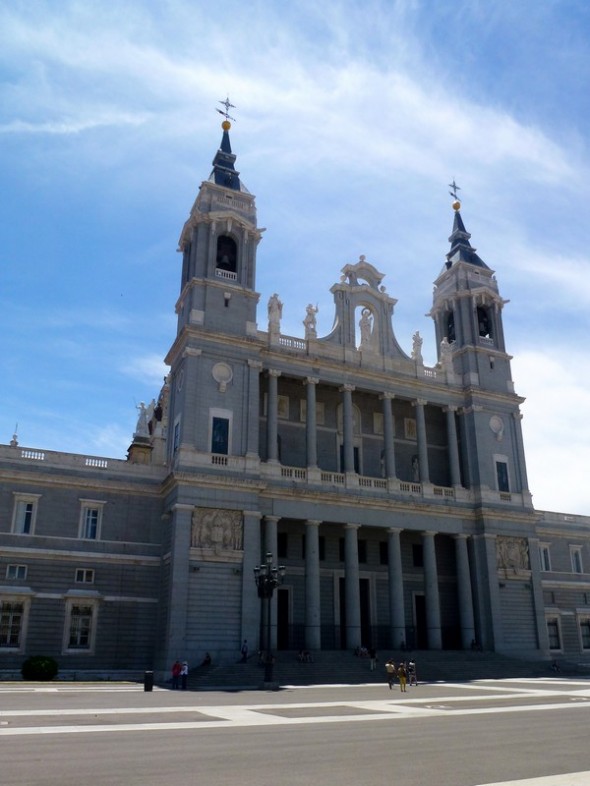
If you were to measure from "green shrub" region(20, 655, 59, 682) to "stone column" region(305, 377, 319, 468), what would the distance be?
17374mm

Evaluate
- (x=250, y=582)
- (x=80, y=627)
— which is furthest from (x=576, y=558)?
(x=80, y=627)

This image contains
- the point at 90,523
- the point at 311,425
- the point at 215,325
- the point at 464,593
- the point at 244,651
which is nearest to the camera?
the point at 244,651

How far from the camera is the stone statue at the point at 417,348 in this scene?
158 ft

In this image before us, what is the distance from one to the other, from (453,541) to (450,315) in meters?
17.6

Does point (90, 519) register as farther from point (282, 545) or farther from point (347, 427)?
point (347, 427)

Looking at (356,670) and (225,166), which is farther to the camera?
(225,166)

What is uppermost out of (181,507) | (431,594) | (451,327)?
(451,327)

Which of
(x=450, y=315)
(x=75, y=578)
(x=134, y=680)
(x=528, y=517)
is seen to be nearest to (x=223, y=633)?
(x=134, y=680)

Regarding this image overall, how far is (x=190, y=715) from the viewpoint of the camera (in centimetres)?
1827

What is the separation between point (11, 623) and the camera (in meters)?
34.3

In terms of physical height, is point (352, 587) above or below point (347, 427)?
below

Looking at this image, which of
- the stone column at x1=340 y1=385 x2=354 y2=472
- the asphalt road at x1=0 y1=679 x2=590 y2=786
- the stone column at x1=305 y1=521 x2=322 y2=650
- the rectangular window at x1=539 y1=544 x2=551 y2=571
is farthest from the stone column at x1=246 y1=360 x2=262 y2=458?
the rectangular window at x1=539 y1=544 x2=551 y2=571

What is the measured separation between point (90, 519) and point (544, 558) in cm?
3296

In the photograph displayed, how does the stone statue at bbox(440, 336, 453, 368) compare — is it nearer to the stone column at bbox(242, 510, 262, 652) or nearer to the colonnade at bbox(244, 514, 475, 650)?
the colonnade at bbox(244, 514, 475, 650)
